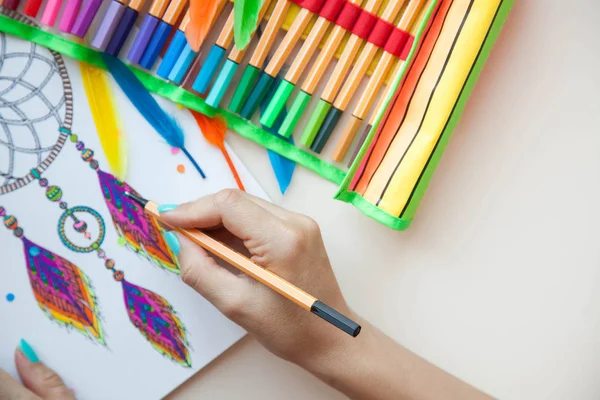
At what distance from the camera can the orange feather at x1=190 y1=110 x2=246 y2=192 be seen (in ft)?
2.23

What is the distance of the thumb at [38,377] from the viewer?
0.65 m

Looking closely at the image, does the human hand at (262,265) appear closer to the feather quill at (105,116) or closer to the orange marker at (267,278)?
the orange marker at (267,278)

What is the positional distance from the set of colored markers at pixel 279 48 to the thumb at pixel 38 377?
0.38m

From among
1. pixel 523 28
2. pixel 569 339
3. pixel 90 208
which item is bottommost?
pixel 90 208

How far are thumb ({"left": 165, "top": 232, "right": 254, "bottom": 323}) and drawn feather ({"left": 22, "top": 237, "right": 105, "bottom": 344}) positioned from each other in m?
0.15

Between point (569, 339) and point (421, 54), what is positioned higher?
point (421, 54)

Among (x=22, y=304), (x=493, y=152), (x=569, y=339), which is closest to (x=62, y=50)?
(x=22, y=304)

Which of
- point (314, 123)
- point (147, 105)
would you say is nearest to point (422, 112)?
point (314, 123)

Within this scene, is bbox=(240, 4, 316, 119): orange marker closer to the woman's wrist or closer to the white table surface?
the white table surface

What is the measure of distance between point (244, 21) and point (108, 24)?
160 millimetres

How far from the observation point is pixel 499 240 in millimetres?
720

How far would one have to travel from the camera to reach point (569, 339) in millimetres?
742

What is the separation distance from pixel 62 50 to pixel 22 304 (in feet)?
1.02

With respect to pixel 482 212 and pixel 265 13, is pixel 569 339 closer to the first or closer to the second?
pixel 482 212
